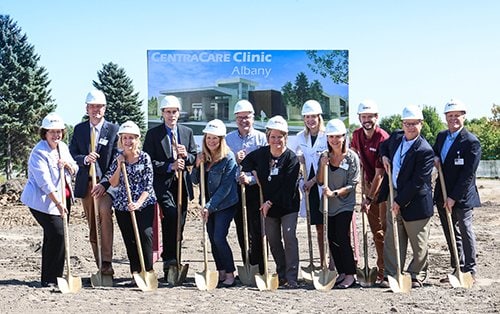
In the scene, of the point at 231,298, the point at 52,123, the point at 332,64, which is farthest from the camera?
the point at 332,64

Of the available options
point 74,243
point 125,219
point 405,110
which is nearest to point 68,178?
point 125,219

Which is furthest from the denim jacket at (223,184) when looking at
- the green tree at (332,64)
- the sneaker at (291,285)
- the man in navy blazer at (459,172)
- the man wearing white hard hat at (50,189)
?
the green tree at (332,64)

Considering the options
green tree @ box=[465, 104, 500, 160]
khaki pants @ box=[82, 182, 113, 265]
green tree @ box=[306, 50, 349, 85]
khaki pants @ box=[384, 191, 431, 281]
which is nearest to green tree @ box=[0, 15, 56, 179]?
green tree @ box=[306, 50, 349, 85]

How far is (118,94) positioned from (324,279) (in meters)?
44.6

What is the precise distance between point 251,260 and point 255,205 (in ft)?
2.31

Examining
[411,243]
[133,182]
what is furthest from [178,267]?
[411,243]

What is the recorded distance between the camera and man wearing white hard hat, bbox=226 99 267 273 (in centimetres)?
873

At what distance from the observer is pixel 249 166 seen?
8.43m

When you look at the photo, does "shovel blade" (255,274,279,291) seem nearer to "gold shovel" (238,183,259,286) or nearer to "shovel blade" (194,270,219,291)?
"gold shovel" (238,183,259,286)

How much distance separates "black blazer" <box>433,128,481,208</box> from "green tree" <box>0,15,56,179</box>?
38857 millimetres

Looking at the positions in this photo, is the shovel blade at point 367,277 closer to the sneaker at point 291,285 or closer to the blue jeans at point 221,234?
the sneaker at point 291,285

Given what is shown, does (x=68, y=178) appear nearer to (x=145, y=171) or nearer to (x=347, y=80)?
(x=145, y=171)

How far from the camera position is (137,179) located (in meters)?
8.23

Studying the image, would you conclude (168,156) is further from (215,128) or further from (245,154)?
(245,154)
